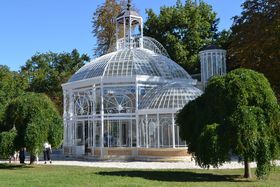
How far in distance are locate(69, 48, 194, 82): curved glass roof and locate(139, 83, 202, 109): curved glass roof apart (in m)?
2.35

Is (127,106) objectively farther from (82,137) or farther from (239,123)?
(239,123)

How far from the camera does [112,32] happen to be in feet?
147

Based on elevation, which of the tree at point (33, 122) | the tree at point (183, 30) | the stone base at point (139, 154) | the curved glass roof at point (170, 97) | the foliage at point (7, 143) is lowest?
the stone base at point (139, 154)

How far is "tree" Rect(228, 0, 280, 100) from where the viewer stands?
1012 inches

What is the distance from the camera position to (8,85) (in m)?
39.9

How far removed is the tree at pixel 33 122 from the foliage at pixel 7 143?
30 centimetres

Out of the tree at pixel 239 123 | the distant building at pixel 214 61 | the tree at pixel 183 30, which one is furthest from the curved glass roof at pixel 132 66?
the tree at pixel 239 123

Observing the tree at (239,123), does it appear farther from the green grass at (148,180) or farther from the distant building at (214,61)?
the distant building at (214,61)

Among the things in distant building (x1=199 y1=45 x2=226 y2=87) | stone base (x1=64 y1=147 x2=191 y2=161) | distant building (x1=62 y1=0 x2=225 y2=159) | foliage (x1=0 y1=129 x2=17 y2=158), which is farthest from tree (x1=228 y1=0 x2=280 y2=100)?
foliage (x1=0 y1=129 x2=17 y2=158)

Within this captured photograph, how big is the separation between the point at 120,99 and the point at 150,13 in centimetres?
1959

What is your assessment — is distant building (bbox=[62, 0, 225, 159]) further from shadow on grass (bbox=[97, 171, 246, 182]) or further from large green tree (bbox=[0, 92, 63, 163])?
shadow on grass (bbox=[97, 171, 246, 182])

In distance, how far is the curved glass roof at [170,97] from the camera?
26.5 m

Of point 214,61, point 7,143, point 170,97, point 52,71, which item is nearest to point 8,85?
point 52,71

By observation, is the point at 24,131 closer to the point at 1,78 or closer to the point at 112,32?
the point at 1,78
